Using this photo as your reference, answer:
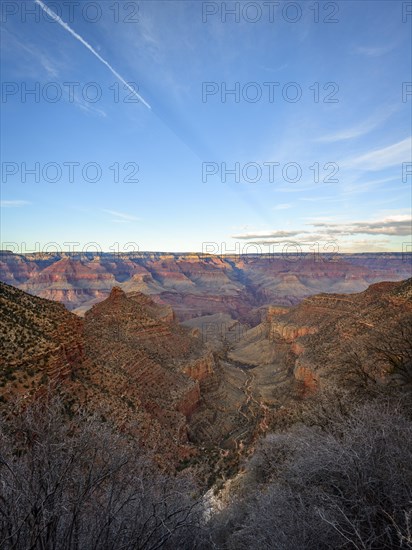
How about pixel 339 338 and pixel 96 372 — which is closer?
pixel 96 372

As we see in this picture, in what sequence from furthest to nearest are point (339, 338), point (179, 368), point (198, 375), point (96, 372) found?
point (198, 375) < point (339, 338) < point (179, 368) < point (96, 372)

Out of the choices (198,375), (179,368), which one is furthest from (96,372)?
(198,375)

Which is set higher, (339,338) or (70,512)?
(70,512)

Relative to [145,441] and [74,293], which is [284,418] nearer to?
[145,441]

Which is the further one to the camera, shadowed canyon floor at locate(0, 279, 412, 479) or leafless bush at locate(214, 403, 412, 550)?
shadowed canyon floor at locate(0, 279, 412, 479)

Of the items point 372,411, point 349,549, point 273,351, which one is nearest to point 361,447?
point 349,549

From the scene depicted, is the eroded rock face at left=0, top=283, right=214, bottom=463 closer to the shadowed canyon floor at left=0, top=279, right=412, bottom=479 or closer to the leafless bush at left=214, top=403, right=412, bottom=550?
the shadowed canyon floor at left=0, top=279, right=412, bottom=479

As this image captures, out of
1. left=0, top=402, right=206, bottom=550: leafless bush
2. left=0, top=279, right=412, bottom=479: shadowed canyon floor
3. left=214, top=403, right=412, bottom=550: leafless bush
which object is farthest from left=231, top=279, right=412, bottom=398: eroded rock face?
left=0, top=402, right=206, bottom=550: leafless bush

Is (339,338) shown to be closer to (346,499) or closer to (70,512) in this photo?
(346,499)

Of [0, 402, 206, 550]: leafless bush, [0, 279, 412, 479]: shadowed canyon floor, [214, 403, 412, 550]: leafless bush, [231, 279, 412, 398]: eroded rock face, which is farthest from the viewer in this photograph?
[231, 279, 412, 398]: eroded rock face

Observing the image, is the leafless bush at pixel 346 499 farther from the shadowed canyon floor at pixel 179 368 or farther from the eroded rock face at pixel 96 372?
the shadowed canyon floor at pixel 179 368

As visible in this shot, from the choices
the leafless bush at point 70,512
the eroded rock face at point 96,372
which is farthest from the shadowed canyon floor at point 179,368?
the leafless bush at point 70,512
